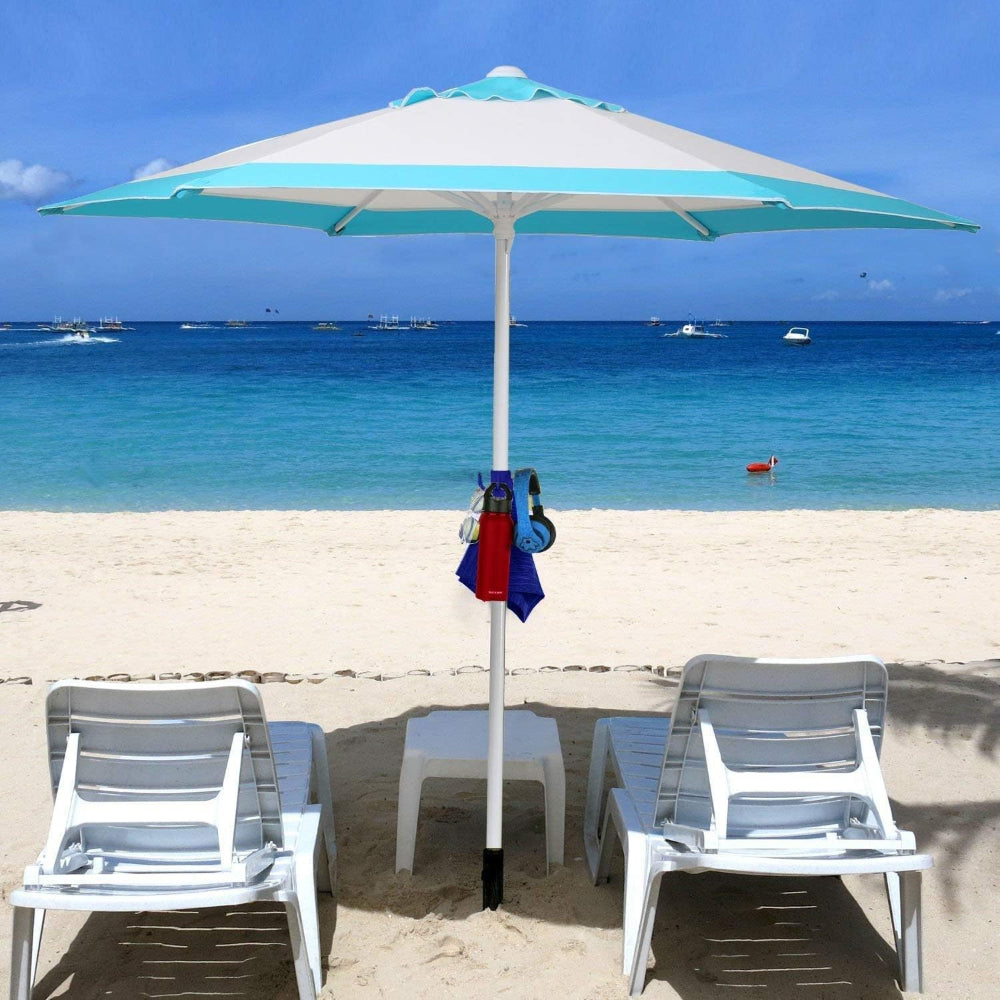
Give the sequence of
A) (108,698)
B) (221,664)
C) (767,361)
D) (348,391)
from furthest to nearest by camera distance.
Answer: (767,361)
(348,391)
(221,664)
(108,698)

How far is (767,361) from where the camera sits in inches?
2137

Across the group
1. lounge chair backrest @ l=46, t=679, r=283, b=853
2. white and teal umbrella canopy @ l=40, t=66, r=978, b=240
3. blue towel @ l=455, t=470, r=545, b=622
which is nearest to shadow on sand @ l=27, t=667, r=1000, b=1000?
lounge chair backrest @ l=46, t=679, r=283, b=853

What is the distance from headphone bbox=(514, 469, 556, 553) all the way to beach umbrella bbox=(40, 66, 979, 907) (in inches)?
3.9

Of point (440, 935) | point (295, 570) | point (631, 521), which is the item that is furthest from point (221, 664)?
point (631, 521)

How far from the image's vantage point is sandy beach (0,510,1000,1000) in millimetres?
2947

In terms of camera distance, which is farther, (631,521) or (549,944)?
(631,521)

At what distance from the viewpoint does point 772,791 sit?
2.73m

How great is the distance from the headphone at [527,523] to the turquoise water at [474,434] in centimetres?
1191

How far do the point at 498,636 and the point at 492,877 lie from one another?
2.37ft

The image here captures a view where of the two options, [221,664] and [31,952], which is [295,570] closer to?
[221,664]

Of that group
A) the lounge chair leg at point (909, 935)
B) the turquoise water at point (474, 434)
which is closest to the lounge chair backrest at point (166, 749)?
the lounge chair leg at point (909, 935)

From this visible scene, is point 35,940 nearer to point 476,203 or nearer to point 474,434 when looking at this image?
point 476,203

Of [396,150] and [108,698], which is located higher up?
[396,150]

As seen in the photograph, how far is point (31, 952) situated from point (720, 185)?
2.42 meters
